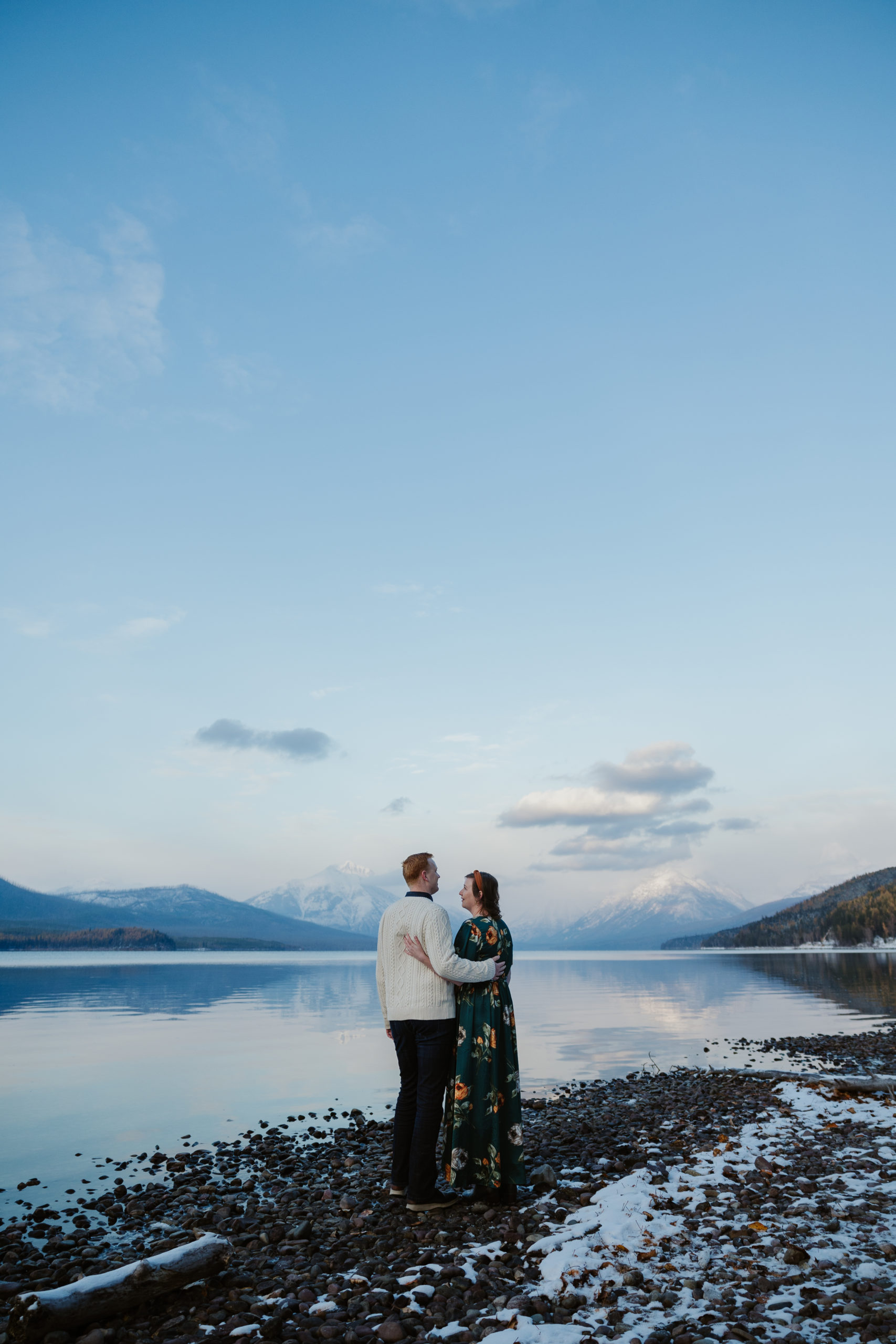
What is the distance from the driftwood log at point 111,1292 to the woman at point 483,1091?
8.47 ft

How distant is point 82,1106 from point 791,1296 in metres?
15.4

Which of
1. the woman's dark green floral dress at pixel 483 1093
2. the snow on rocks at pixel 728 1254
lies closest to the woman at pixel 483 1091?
the woman's dark green floral dress at pixel 483 1093

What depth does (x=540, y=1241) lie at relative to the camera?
22.2 feet

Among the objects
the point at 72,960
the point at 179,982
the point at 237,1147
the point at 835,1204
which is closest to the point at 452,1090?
the point at 835,1204

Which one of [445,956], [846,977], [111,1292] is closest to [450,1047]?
[445,956]

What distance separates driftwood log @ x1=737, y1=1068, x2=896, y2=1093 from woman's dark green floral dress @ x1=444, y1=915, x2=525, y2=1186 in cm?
841

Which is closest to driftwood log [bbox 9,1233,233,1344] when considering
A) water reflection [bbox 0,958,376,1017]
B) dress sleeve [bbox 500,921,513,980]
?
dress sleeve [bbox 500,921,513,980]

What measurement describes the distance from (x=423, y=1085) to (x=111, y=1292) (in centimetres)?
321

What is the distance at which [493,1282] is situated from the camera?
6078 mm

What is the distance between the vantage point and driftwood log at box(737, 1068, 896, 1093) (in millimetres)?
13562

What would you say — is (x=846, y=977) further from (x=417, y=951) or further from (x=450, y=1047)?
(x=417, y=951)

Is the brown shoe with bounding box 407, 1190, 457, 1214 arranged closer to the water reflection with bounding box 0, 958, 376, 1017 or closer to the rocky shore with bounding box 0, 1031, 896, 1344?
the rocky shore with bounding box 0, 1031, 896, 1344

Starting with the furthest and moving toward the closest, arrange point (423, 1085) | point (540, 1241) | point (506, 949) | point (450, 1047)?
point (506, 949), point (450, 1047), point (423, 1085), point (540, 1241)

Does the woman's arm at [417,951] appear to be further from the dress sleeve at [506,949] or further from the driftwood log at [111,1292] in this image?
the driftwood log at [111,1292]
